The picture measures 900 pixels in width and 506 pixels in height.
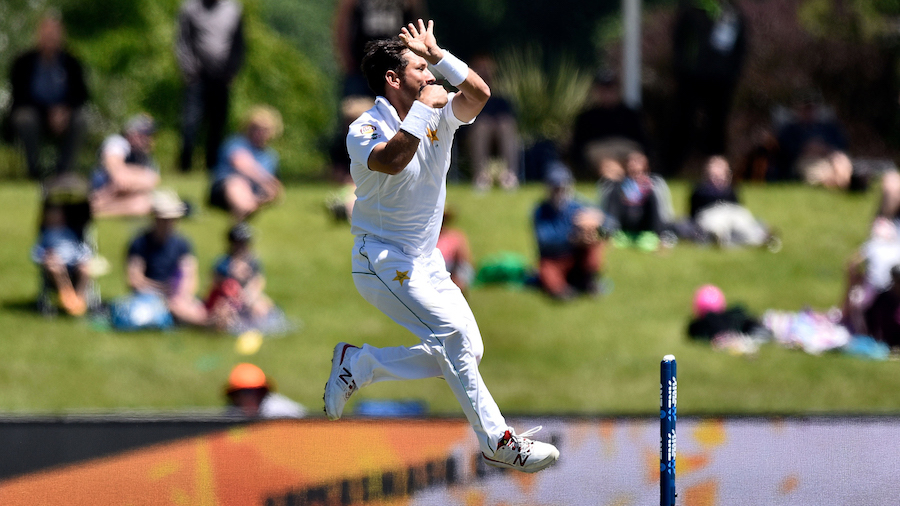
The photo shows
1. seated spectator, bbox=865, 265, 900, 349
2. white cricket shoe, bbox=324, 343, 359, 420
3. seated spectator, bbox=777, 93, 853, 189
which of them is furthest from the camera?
seated spectator, bbox=777, 93, 853, 189

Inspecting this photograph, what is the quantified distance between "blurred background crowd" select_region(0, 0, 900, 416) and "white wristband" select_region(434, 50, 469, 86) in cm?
386

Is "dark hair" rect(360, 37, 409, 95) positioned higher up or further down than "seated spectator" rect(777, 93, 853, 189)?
further down

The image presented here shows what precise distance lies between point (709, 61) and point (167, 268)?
6.76m

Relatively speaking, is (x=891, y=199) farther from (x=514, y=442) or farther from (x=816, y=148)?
(x=514, y=442)

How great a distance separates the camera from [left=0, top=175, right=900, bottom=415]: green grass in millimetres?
9430

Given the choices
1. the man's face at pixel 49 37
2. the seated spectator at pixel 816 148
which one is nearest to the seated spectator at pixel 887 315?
the seated spectator at pixel 816 148

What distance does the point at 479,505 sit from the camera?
200 inches

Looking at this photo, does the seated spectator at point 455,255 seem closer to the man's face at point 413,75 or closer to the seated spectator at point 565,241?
the seated spectator at point 565,241

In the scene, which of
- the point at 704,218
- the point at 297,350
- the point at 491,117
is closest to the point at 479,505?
the point at 297,350

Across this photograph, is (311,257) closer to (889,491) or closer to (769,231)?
(769,231)

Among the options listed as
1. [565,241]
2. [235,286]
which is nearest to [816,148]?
[565,241]

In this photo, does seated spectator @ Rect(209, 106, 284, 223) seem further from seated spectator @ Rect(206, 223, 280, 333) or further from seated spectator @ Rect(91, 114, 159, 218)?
seated spectator @ Rect(206, 223, 280, 333)

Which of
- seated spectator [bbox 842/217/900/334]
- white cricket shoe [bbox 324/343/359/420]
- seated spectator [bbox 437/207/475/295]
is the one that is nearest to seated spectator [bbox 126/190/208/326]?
seated spectator [bbox 437/207/475/295]

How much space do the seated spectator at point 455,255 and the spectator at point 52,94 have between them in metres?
4.46
